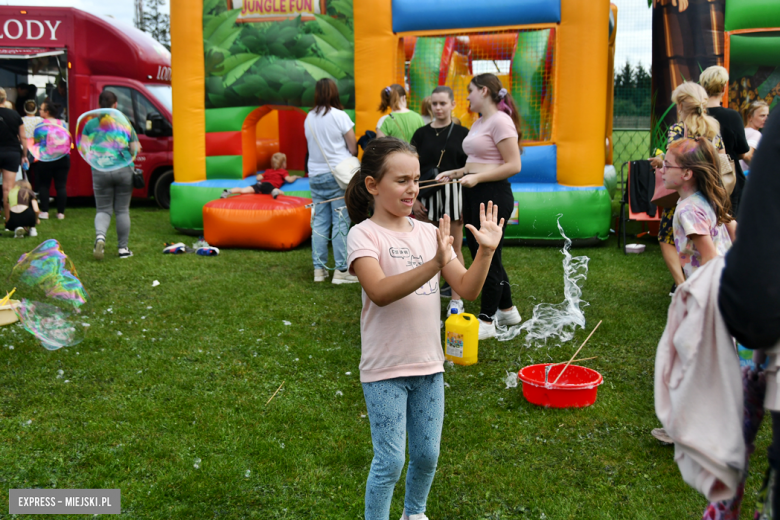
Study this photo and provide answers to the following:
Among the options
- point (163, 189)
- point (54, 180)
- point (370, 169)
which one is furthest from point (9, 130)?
point (370, 169)

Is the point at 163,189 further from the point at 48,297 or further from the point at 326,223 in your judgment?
the point at 48,297

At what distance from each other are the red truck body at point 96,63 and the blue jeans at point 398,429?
36.5ft

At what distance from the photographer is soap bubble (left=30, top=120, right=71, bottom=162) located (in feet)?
30.9

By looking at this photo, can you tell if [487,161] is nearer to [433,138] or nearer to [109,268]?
[433,138]

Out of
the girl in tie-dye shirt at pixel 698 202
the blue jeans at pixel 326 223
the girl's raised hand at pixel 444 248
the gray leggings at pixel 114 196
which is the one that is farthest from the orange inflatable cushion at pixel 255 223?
the girl's raised hand at pixel 444 248

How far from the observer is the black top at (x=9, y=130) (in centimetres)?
936

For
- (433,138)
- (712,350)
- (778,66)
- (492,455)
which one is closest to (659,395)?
(712,350)

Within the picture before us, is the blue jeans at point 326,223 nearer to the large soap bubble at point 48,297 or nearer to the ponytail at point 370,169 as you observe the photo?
the large soap bubble at point 48,297

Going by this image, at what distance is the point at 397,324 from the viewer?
2.32 m

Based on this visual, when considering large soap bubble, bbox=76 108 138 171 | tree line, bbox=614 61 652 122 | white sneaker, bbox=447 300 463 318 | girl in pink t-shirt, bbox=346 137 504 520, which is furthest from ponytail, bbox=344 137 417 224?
tree line, bbox=614 61 652 122

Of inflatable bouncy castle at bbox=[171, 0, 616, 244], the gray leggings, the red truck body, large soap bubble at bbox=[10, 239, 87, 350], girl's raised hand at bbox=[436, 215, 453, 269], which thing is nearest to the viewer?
girl's raised hand at bbox=[436, 215, 453, 269]

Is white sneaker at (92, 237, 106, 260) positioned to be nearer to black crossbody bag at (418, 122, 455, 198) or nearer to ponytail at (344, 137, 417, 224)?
black crossbody bag at (418, 122, 455, 198)

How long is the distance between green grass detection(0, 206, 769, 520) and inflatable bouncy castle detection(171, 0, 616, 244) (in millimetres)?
2740

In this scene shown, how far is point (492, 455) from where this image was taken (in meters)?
3.28
